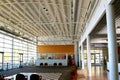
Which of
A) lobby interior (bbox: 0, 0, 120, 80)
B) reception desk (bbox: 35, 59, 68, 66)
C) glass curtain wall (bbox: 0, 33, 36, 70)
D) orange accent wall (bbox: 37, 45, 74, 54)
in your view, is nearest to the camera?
lobby interior (bbox: 0, 0, 120, 80)

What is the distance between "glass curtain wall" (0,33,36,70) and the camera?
22.5 meters

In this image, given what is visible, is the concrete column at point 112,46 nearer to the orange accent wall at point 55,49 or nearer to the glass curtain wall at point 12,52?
the glass curtain wall at point 12,52

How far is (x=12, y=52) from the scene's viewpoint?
25.2 meters

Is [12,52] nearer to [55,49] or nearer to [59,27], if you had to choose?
[59,27]

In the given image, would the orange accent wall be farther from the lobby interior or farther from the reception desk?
A: the reception desk

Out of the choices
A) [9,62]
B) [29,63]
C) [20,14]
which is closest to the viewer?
[20,14]

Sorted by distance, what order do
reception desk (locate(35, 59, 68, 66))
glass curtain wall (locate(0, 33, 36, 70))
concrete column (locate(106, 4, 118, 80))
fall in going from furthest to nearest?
reception desk (locate(35, 59, 68, 66)), glass curtain wall (locate(0, 33, 36, 70)), concrete column (locate(106, 4, 118, 80))

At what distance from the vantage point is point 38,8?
45.4ft

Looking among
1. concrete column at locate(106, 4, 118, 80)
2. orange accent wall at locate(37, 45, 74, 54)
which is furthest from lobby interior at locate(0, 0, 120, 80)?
orange accent wall at locate(37, 45, 74, 54)

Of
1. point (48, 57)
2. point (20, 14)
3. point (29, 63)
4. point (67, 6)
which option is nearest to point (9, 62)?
point (48, 57)

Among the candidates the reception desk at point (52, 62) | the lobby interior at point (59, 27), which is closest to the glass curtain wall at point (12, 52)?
the lobby interior at point (59, 27)

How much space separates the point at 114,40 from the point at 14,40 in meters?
20.4

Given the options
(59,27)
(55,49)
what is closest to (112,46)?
(59,27)

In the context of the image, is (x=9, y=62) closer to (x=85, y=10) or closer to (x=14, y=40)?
(x=14, y=40)
